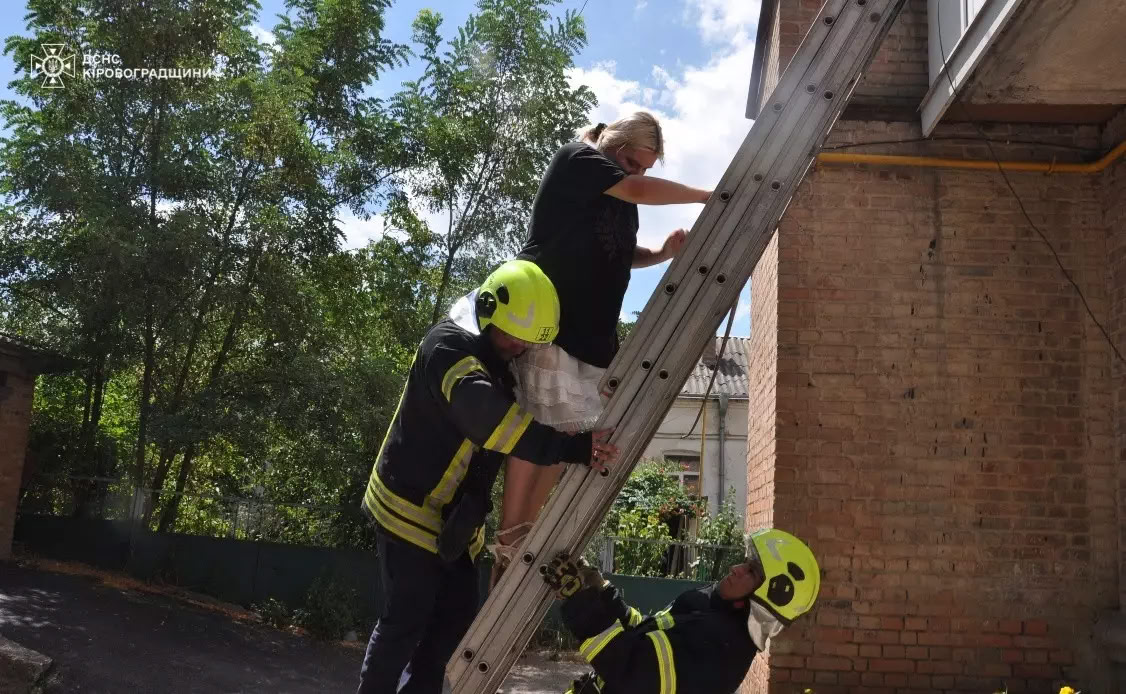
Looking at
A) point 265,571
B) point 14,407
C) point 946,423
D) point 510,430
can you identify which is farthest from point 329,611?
point 510,430

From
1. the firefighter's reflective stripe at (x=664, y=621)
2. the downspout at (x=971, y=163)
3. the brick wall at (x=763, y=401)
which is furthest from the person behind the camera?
the brick wall at (x=763, y=401)

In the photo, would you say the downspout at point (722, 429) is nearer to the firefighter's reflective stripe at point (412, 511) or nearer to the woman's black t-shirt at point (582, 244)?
the woman's black t-shirt at point (582, 244)

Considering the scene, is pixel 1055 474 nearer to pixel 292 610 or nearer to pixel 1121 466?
pixel 1121 466

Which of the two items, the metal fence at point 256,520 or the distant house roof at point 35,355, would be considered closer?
the distant house roof at point 35,355

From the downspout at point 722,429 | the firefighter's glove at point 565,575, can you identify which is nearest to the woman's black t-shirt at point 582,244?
the firefighter's glove at point 565,575

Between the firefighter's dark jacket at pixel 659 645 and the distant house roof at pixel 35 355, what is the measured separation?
33.7 feet

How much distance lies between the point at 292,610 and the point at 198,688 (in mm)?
4068

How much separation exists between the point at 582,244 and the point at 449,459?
0.83 meters

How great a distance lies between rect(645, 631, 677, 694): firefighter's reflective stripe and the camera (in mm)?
3291

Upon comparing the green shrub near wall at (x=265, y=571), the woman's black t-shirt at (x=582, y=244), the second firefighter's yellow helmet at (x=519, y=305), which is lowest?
the green shrub near wall at (x=265, y=571)

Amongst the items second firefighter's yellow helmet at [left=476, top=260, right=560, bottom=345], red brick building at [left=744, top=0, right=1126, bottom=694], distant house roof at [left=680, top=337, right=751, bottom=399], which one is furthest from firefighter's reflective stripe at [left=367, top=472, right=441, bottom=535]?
distant house roof at [left=680, top=337, right=751, bottom=399]

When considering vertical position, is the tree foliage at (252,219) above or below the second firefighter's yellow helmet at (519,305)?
above

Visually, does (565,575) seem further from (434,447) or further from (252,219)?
(252,219)

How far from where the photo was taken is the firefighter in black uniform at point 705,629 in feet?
10.6
